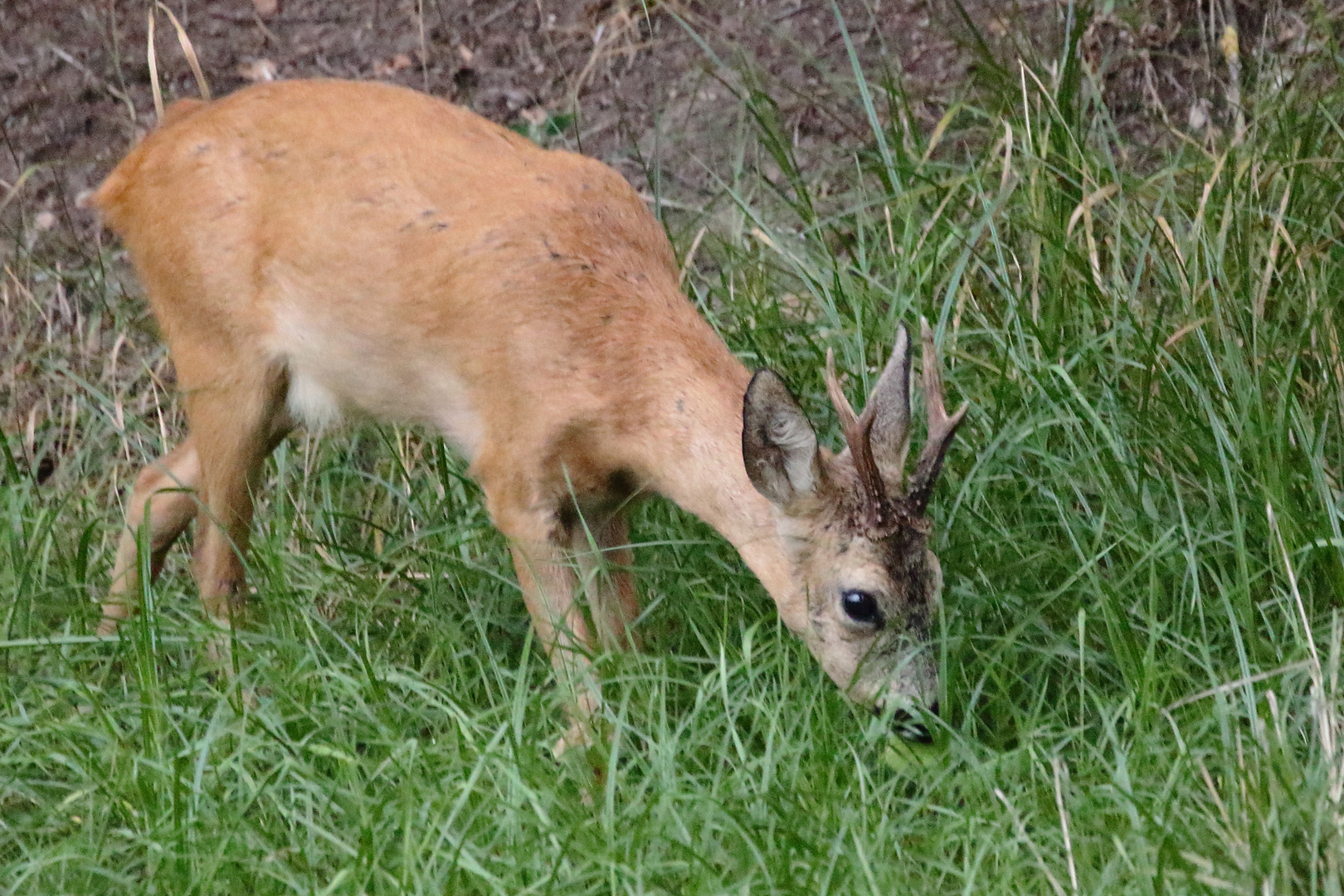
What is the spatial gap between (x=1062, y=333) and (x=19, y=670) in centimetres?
292

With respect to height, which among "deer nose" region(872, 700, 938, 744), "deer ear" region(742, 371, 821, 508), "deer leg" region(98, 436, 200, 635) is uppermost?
"deer ear" region(742, 371, 821, 508)

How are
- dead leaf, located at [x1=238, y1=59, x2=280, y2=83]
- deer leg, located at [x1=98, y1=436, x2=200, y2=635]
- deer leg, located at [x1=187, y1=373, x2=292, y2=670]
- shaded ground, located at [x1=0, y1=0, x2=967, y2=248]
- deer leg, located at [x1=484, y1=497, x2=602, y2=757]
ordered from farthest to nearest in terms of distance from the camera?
dead leaf, located at [x1=238, y1=59, x2=280, y2=83], shaded ground, located at [x1=0, y1=0, x2=967, y2=248], deer leg, located at [x1=98, y1=436, x2=200, y2=635], deer leg, located at [x1=187, y1=373, x2=292, y2=670], deer leg, located at [x1=484, y1=497, x2=602, y2=757]

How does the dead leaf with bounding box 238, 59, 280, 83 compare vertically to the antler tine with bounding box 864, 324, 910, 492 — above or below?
below

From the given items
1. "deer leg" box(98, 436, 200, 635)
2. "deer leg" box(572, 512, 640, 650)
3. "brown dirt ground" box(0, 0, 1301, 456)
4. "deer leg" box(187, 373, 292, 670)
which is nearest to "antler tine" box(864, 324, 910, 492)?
"deer leg" box(572, 512, 640, 650)

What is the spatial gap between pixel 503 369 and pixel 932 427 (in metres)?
1.15

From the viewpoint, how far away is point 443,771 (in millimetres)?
3867

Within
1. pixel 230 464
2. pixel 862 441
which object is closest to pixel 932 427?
pixel 862 441

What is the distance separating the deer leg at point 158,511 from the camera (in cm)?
511

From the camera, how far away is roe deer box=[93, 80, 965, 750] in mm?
4082

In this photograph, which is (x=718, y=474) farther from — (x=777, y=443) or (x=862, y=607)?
(x=862, y=607)

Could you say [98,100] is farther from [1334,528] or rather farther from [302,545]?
[1334,528]

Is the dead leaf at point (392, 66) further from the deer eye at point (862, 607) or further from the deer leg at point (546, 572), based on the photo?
the deer eye at point (862, 607)

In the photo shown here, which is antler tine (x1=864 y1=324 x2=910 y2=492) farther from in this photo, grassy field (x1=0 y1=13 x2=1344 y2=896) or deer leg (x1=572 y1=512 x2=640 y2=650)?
deer leg (x1=572 y1=512 x2=640 y2=650)

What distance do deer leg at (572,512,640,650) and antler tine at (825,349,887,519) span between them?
652 mm
